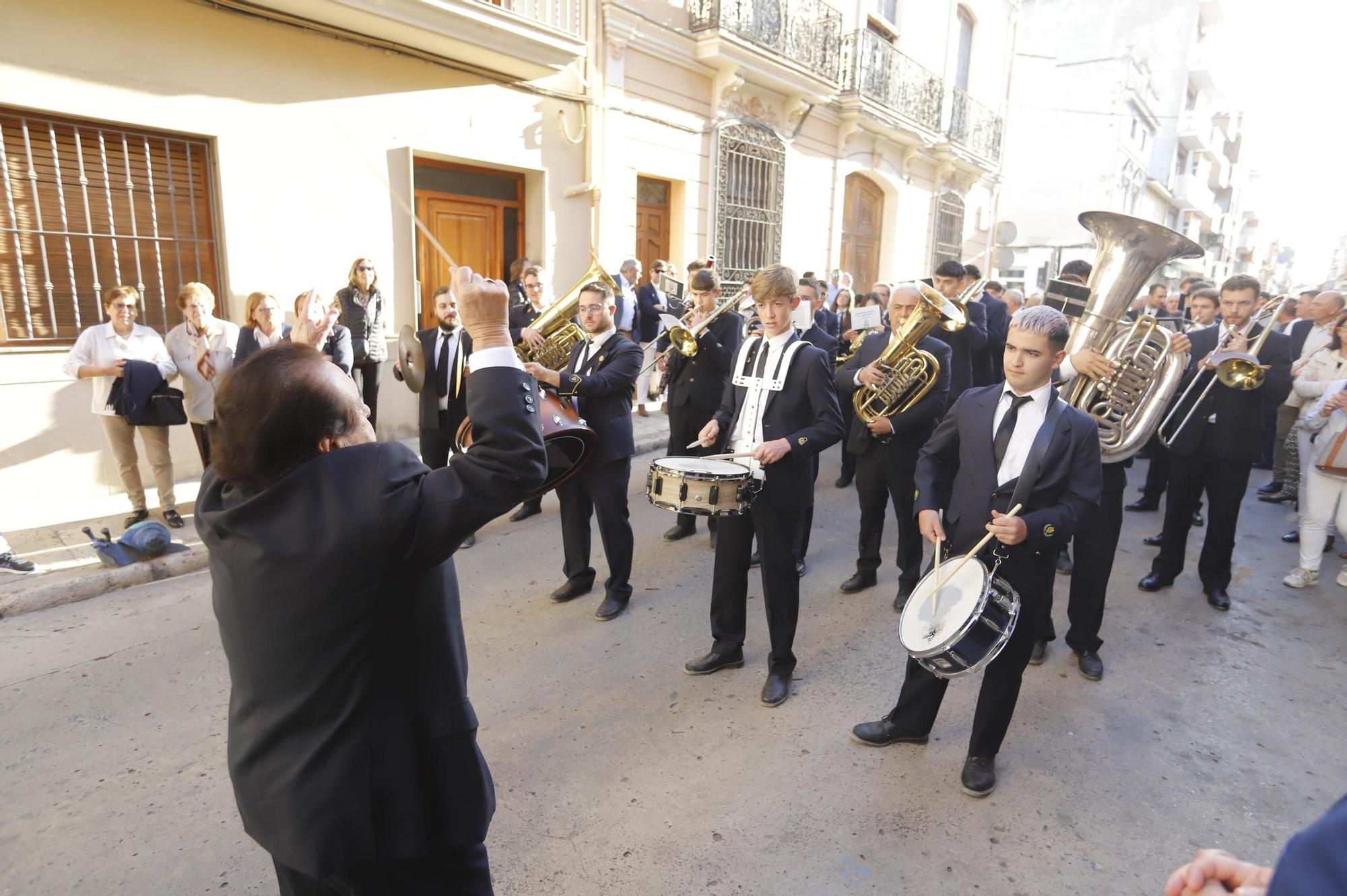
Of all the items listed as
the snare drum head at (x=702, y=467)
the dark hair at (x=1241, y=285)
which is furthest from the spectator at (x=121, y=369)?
the dark hair at (x=1241, y=285)

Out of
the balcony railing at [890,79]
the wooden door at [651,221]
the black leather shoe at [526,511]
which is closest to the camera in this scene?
the black leather shoe at [526,511]

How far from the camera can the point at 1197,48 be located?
117 ft

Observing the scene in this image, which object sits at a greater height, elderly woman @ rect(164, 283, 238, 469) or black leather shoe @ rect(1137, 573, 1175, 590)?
elderly woman @ rect(164, 283, 238, 469)

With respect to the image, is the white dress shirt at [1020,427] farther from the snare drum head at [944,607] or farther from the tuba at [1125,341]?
the tuba at [1125,341]

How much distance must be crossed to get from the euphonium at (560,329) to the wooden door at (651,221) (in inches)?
249

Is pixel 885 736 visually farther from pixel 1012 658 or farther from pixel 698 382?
pixel 698 382

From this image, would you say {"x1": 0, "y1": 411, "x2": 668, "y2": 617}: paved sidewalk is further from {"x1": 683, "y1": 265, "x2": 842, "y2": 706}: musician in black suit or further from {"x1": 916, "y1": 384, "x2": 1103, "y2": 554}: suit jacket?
{"x1": 916, "y1": 384, "x2": 1103, "y2": 554}: suit jacket

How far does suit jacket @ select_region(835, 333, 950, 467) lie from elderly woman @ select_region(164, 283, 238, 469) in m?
4.71

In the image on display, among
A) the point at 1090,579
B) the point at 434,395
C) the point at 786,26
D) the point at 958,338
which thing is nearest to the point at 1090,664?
the point at 1090,579

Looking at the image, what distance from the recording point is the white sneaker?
5.43 metres

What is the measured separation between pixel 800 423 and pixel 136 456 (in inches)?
204

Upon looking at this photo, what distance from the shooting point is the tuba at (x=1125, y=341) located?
4402 mm

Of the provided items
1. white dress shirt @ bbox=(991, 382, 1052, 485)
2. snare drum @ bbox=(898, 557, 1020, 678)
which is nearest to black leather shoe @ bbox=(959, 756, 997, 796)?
Answer: snare drum @ bbox=(898, 557, 1020, 678)

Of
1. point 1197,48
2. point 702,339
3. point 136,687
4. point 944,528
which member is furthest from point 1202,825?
point 1197,48
